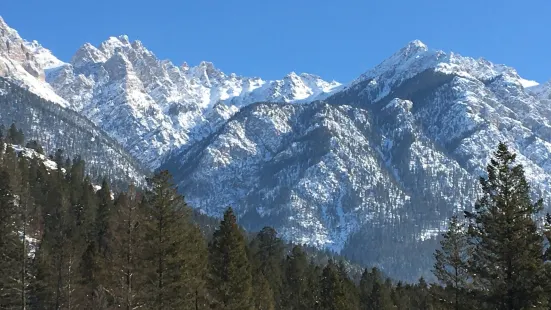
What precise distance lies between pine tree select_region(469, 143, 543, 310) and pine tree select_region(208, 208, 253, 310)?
68.9ft

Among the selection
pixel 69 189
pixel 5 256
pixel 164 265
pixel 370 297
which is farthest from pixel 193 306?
pixel 69 189

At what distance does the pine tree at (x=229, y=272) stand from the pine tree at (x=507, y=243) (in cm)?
2099

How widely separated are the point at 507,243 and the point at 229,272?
2381cm

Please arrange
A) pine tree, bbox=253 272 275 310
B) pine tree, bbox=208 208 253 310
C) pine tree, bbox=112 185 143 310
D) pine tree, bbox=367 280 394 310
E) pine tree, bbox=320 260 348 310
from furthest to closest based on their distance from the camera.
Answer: pine tree, bbox=367 280 394 310
pine tree, bbox=253 272 275 310
pine tree, bbox=320 260 348 310
pine tree, bbox=208 208 253 310
pine tree, bbox=112 185 143 310

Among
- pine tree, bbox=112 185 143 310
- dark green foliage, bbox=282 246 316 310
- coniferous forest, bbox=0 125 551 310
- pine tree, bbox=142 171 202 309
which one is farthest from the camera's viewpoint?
dark green foliage, bbox=282 246 316 310

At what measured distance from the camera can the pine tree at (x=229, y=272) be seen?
153 feet

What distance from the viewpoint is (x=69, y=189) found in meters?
125

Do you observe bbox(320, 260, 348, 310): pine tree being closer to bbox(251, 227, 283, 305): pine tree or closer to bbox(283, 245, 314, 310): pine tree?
bbox(251, 227, 283, 305): pine tree

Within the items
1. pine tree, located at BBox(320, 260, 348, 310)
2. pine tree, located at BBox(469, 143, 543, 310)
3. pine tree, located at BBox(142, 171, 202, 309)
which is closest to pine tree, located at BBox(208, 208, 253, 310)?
pine tree, located at BBox(142, 171, 202, 309)

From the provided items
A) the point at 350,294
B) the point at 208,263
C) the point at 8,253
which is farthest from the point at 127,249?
the point at 350,294

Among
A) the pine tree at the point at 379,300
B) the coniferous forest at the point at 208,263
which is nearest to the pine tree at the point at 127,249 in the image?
the coniferous forest at the point at 208,263

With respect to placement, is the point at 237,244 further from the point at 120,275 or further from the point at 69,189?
the point at 69,189

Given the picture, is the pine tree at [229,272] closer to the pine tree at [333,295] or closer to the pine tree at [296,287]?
the pine tree at [333,295]

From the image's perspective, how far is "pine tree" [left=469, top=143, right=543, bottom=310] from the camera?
2897 centimetres
